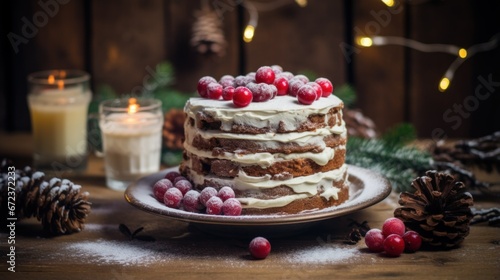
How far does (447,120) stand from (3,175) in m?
1.75

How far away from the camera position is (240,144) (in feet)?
5.34

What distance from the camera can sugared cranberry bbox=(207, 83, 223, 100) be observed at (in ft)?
5.61

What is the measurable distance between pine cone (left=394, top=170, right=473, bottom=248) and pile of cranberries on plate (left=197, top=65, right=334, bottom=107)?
311mm

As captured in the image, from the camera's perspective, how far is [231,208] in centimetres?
158

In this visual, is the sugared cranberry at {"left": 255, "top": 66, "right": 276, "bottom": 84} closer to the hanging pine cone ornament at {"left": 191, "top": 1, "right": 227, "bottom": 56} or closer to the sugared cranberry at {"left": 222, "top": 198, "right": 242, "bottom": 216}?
the sugared cranberry at {"left": 222, "top": 198, "right": 242, "bottom": 216}

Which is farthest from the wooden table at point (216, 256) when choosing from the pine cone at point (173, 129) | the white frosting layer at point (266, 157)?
the pine cone at point (173, 129)

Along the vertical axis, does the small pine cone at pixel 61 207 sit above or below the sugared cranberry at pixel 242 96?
below

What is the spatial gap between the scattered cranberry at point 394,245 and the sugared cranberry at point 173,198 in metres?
0.47

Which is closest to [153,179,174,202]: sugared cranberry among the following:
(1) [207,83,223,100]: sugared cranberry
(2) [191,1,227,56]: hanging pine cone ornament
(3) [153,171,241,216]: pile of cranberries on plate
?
(3) [153,171,241,216]: pile of cranberries on plate

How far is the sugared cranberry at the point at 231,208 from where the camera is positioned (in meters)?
1.58

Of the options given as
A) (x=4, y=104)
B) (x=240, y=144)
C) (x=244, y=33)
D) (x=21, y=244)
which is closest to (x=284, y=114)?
(x=240, y=144)

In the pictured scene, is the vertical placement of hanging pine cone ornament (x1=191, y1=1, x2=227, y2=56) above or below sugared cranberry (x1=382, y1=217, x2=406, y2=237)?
above

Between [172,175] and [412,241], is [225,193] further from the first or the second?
[412,241]

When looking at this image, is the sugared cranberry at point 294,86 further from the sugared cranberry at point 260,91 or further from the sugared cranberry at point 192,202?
the sugared cranberry at point 192,202
